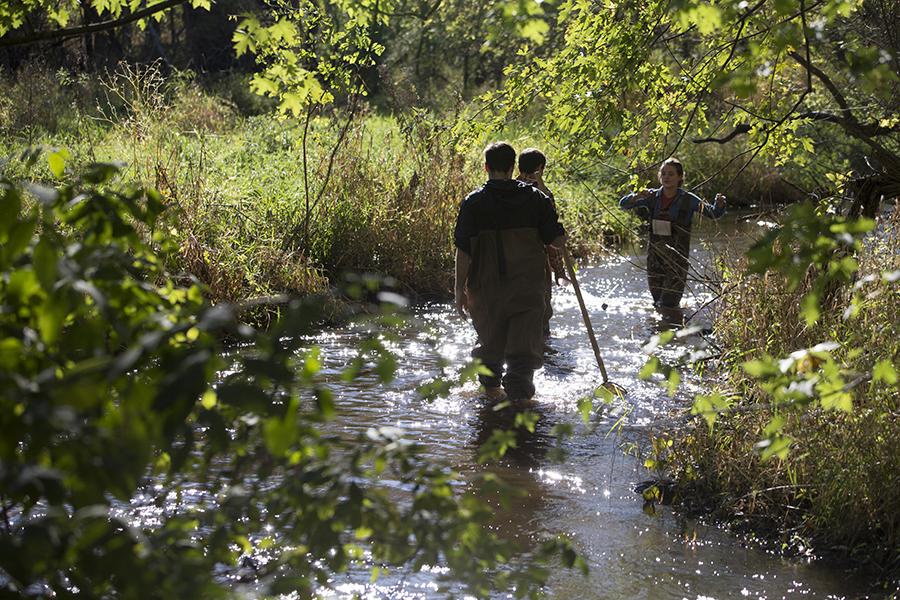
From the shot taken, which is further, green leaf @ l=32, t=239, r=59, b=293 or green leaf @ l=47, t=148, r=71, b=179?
green leaf @ l=47, t=148, r=71, b=179

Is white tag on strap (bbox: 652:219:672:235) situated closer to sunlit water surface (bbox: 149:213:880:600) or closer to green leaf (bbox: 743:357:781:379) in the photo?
sunlit water surface (bbox: 149:213:880:600)

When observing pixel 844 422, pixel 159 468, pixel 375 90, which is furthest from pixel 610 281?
pixel 375 90

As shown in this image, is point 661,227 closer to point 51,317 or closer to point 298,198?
point 298,198

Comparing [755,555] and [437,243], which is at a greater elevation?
[437,243]

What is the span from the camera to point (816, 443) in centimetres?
509

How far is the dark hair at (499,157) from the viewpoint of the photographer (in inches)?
275

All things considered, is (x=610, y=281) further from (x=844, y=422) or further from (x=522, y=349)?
(x=844, y=422)

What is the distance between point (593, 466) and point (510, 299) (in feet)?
4.38

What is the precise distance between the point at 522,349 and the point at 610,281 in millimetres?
6103

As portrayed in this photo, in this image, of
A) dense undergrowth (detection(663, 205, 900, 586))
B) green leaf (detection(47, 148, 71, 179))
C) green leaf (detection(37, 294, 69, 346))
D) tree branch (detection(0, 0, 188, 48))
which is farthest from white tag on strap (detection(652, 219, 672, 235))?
green leaf (detection(37, 294, 69, 346))

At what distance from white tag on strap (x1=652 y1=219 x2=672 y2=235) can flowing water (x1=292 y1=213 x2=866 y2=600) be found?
993mm

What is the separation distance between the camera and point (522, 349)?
7.37m

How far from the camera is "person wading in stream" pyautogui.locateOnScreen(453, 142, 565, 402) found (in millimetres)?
7051

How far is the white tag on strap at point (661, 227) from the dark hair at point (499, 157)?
3.41 meters
